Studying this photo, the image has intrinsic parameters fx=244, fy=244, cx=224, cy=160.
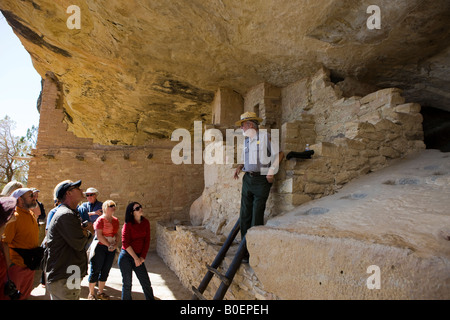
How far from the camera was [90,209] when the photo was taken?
12.6 ft

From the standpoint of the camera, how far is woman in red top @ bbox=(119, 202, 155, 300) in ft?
10.5

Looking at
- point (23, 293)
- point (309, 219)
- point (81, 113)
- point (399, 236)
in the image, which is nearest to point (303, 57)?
point (309, 219)

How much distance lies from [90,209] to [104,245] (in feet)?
2.16

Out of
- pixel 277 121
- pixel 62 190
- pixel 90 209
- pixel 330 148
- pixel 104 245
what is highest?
pixel 277 121

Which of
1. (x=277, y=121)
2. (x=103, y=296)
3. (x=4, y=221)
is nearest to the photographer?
(x=4, y=221)

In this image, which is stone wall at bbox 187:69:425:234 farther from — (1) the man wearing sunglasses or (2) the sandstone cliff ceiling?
(1) the man wearing sunglasses

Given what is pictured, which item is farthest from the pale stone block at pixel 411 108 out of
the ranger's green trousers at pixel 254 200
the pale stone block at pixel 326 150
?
the ranger's green trousers at pixel 254 200

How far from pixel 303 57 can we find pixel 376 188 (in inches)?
152

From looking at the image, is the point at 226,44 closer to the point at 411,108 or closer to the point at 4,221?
the point at 411,108

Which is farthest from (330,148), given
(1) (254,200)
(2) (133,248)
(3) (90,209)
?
(3) (90,209)

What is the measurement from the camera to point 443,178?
8.11ft

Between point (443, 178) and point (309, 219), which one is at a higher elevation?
point (443, 178)

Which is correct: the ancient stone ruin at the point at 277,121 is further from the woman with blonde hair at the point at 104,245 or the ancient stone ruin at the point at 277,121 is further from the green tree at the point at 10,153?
the green tree at the point at 10,153
